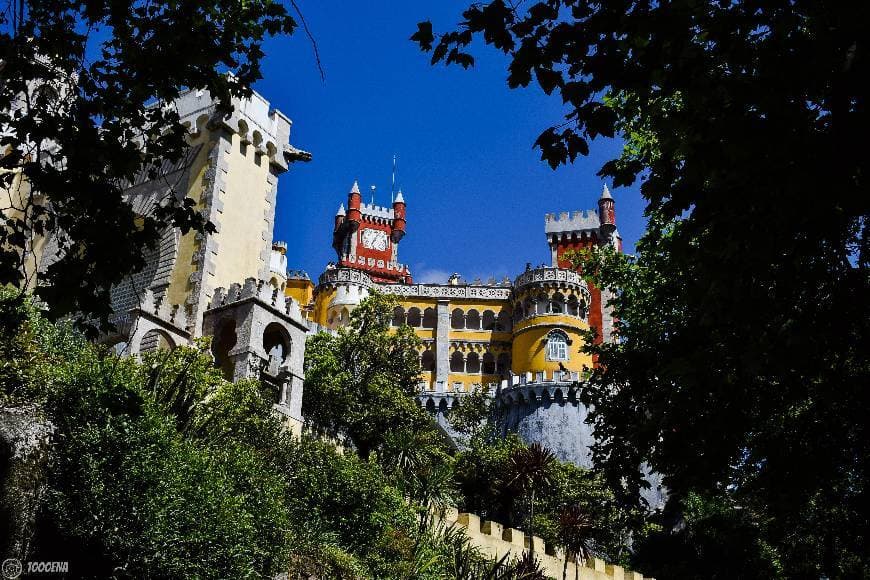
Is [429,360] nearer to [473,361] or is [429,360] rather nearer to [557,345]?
Result: [473,361]

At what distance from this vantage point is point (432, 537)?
22.9 meters

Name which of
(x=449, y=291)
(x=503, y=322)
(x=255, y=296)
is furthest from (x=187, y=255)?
(x=449, y=291)

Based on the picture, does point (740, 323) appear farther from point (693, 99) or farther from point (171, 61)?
point (171, 61)

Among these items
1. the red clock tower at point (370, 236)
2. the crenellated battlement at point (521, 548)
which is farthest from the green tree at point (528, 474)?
the red clock tower at point (370, 236)

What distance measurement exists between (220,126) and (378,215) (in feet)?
192

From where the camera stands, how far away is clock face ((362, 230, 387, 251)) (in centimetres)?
8481

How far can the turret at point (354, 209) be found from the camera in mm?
84812

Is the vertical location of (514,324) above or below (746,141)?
above

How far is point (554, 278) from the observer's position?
5978 cm

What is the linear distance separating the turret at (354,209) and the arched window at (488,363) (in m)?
25.9

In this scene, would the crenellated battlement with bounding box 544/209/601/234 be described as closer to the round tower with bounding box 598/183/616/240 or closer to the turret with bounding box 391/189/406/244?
the round tower with bounding box 598/183/616/240

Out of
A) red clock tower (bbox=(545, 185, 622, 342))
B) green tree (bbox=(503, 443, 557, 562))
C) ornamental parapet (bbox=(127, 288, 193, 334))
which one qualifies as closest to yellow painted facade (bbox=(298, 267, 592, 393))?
red clock tower (bbox=(545, 185, 622, 342))

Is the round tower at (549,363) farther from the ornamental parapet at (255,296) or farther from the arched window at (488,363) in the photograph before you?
the ornamental parapet at (255,296)

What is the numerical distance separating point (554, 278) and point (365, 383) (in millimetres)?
30592
